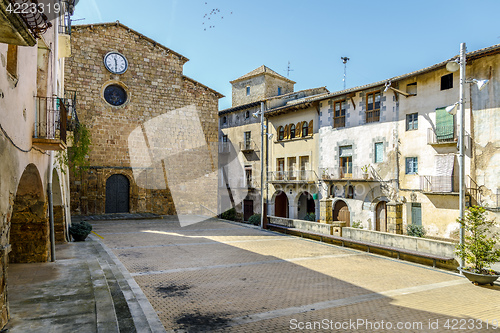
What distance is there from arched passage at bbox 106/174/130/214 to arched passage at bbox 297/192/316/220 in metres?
13.3

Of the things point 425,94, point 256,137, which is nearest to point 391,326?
point 425,94

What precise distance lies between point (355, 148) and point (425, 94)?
555cm

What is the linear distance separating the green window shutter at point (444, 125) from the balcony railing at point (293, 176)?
379 inches

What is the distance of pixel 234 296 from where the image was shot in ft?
28.9

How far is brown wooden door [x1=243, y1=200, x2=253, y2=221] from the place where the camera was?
33.0 meters

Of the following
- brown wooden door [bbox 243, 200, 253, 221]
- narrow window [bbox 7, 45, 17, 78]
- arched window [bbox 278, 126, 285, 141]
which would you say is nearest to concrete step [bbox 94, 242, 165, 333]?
narrow window [bbox 7, 45, 17, 78]

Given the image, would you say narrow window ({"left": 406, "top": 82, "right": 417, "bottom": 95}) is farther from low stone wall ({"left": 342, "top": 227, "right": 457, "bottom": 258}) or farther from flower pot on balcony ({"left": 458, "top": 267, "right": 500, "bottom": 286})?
flower pot on balcony ({"left": 458, "top": 267, "right": 500, "bottom": 286})

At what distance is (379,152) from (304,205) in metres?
8.96

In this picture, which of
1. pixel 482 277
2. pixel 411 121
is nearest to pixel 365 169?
pixel 411 121

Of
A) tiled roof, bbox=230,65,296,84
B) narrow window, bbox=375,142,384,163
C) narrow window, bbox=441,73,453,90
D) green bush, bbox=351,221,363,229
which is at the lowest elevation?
green bush, bbox=351,221,363,229

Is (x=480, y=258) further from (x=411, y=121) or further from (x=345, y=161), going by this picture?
(x=345, y=161)

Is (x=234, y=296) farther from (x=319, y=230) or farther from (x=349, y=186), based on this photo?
(x=349, y=186)

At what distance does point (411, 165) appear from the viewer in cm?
2091

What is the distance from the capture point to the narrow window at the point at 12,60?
6.38 metres
